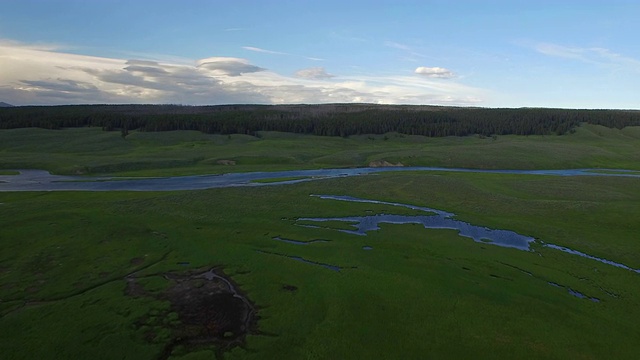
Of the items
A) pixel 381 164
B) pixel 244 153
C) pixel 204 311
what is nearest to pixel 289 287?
pixel 204 311

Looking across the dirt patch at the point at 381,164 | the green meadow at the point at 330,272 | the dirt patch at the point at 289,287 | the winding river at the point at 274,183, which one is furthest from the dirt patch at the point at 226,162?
the dirt patch at the point at 289,287

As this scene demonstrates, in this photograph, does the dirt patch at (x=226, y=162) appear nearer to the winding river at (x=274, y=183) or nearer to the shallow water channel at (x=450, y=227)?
the winding river at (x=274, y=183)

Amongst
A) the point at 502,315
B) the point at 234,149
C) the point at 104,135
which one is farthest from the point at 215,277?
the point at 104,135

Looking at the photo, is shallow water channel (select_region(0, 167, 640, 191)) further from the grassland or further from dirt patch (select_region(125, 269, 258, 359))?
dirt patch (select_region(125, 269, 258, 359))

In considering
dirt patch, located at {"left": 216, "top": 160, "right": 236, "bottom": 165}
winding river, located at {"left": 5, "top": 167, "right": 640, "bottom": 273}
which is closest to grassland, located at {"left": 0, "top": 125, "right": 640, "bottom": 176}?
dirt patch, located at {"left": 216, "top": 160, "right": 236, "bottom": 165}

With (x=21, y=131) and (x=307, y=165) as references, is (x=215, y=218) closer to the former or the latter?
(x=307, y=165)
